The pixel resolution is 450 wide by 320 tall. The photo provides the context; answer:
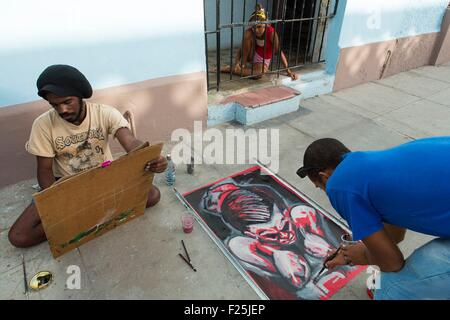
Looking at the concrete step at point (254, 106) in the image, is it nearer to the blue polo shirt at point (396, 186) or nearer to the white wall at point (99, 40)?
the white wall at point (99, 40)

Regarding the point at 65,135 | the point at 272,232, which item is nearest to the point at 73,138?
the point at 65,135

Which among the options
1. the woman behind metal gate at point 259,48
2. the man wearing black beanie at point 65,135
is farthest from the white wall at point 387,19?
the man wearing black beanie at point 65,135

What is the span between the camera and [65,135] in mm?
2309

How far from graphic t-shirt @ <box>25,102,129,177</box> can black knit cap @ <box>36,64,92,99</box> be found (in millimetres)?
314

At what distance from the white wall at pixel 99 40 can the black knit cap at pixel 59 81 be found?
0.88 meters

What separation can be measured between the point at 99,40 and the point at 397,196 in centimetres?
283

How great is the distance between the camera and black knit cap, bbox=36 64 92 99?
77.7 inches

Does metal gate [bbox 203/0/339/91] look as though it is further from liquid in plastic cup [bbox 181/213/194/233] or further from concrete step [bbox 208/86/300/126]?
liquid in plastic cup [bbox 181/213/194/233]

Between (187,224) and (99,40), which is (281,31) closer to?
(99,40)

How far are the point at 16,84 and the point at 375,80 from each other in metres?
6.03

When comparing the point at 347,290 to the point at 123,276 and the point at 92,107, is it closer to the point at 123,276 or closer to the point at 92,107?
the point at 123,276
